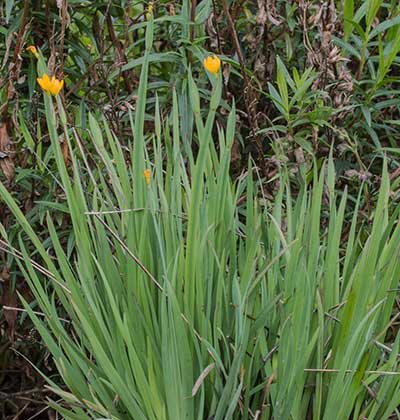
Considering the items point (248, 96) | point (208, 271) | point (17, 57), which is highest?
point (17, 57)

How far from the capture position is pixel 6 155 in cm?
225

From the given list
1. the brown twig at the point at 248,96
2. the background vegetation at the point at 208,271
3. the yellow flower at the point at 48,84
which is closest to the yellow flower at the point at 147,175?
the background vegetation at the point at 208,271

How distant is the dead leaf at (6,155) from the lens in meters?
2.26

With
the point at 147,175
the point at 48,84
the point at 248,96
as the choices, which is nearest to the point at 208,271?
the point at 147,175

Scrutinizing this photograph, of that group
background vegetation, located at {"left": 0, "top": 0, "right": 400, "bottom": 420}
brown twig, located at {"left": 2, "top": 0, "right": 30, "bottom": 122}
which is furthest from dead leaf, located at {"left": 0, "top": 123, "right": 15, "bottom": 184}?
brown twig, located at {"left": 2, "top": 0, "right": 30, "bottom": 122}

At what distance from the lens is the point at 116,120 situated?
7.49 feet

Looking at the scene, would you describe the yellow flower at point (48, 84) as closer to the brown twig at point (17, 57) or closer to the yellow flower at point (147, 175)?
the yellow flower at point (147, 175)

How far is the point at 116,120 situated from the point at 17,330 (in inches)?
30.2

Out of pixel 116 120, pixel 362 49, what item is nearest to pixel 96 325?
pixel 116 120

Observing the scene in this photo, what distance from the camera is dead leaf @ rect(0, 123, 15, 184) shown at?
7.42 ft

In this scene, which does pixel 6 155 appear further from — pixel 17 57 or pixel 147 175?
pixel 147 175

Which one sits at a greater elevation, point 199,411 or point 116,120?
point 116,120

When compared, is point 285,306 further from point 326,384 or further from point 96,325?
point 96,325

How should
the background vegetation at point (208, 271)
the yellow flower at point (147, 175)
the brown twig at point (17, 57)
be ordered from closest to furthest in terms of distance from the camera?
the background vegetation at point (208, 271), the yellow flower at point (147, 175), the brown twig at point (17, 57)
